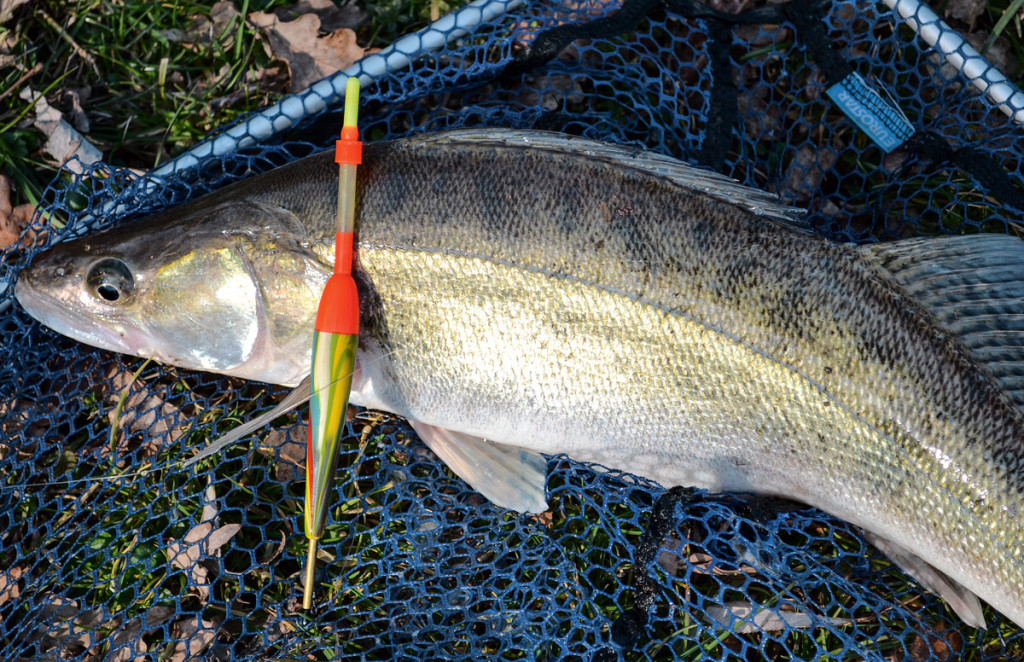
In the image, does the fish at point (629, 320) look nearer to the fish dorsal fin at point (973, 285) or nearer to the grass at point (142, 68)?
the fish dorsal fin at point (973, 285)

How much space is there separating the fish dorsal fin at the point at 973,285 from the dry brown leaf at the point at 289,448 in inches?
99.1

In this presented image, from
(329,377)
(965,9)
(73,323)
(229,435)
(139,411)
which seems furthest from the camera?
(965,9)

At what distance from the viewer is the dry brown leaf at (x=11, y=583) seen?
3.28 m

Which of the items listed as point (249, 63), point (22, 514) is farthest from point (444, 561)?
point (249, 63)

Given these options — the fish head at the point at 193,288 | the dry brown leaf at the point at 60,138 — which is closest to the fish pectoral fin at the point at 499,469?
the fish head at the point at 193,288

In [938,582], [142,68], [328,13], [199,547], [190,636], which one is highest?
[328,13]

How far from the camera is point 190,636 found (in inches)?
126

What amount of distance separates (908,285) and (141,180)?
313 centimetres

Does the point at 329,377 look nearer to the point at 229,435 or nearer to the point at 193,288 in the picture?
the point at 229,435

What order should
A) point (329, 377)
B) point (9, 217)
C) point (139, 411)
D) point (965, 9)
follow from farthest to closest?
1. point (965, 9)
2. point (9, 217)
3. point (139, 411)
4. point (329, 377)

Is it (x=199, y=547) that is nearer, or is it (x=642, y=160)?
(x=642, y=160)

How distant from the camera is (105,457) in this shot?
3.51 m

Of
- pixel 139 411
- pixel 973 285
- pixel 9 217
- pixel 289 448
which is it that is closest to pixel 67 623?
pixel 139 411

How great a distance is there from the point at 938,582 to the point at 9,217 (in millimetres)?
4395
